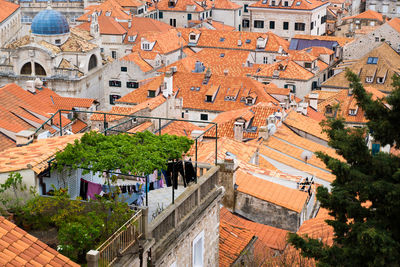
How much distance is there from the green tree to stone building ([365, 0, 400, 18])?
107344mm

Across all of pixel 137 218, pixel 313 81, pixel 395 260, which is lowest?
pixel 313 81

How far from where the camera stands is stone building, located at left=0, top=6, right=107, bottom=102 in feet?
216

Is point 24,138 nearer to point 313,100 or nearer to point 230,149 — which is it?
point 230,149

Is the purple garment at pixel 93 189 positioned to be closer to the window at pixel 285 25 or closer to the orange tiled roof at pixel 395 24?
the orange tiled roof at pixel 395 24

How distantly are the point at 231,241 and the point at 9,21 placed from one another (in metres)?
87.8

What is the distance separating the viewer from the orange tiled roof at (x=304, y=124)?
45.1 metres

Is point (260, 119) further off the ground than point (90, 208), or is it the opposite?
point (90, 208)

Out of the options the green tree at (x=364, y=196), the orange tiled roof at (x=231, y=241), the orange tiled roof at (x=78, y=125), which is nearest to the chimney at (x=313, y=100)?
the orange tiled roof at (x=78, y=125)

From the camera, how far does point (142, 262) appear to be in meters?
14.2

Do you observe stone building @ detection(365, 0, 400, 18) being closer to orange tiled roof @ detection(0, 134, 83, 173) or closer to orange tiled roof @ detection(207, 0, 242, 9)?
orange tiled roof @ detection(207, 0, 242, 9)

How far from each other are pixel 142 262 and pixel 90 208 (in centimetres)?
157

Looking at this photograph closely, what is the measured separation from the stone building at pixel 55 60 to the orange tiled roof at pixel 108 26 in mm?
15177

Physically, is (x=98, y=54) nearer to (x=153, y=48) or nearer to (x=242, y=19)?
(x=153, y=48)

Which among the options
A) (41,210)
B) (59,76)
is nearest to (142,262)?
(41,210)
